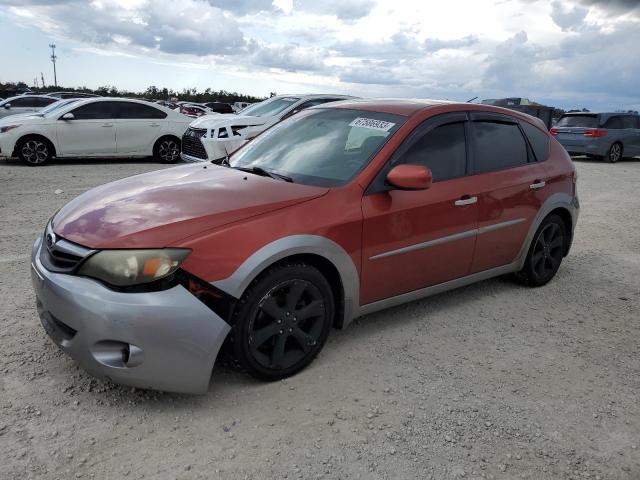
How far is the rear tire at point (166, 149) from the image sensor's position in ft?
40.2

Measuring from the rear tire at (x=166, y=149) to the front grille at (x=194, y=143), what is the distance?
1805 millimetres

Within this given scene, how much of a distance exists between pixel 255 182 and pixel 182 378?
1276 mm

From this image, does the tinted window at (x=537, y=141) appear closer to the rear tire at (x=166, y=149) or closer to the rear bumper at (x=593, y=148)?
the rear tire at (x=166, y=149)

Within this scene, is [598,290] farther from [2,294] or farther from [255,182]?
[2,294]

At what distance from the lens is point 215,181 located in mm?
3445

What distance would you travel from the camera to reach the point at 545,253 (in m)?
4.80

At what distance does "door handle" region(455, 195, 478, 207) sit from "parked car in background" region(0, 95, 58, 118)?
16.9 meters

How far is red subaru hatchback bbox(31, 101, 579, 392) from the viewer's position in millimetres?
2631

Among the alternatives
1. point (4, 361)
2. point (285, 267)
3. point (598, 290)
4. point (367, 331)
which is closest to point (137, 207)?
point (285, 267)

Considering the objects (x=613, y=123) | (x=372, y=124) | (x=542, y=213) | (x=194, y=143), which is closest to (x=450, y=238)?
(x=372, y=124)

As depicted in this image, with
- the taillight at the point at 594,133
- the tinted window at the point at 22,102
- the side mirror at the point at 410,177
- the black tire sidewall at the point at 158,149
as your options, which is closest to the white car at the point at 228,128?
the black tire sidewall at the point at 158,149

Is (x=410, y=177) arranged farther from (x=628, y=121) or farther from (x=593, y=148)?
(x=628, y=121)

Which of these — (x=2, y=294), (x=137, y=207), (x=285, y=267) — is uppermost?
(x=137, y=207)

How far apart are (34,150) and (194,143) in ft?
11.3
